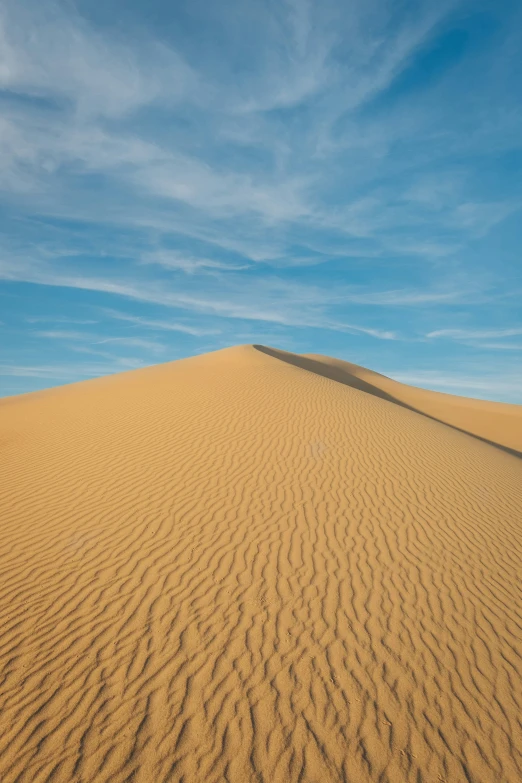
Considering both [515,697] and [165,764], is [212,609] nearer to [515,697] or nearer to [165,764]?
[165,764]

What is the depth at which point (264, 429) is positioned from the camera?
14.3 metres

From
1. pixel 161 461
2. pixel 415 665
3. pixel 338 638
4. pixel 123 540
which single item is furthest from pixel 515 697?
pixel 161 461

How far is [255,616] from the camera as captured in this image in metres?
5.96

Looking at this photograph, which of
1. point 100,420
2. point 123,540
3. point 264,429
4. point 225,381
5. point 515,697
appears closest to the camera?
point 515,697

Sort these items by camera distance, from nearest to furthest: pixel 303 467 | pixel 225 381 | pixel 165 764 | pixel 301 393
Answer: pixel 165 764 < pixel 303 467 < pixel 301 393 < pixel 225 381

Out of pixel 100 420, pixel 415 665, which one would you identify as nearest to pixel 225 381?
pixel 100 420

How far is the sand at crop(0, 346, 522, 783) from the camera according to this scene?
14.0 feet

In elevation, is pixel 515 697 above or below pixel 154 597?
above

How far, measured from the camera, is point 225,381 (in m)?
21.2

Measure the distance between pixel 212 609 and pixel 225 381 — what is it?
15.6 metres

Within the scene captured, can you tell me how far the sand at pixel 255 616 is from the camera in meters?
4.27

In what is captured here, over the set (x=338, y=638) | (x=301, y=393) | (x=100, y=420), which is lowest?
(x=100, y=420)

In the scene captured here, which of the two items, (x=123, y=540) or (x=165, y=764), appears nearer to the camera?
(x=165, y=764)

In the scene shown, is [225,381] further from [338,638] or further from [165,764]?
[165,764]
